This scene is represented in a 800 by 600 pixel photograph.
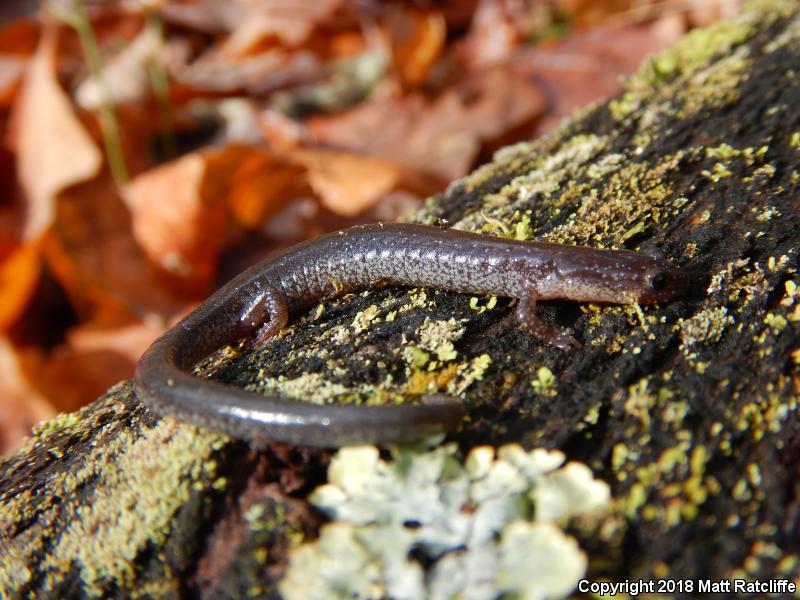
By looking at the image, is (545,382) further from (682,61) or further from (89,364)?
(89,364)

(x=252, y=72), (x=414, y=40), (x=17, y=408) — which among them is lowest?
(x=17, y=408)

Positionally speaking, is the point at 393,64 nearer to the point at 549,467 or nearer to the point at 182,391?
the point at 182,391

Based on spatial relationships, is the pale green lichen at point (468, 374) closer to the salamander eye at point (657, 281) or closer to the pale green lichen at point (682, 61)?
the salamander eye at point (657, 281)

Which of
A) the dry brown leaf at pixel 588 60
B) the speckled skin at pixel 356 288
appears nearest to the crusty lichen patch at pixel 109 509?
the speckled skin at pixel 356 288

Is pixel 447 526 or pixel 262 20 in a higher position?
pixel 262 20

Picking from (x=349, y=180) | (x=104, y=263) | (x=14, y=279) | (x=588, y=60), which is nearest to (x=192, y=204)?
(x=104, y=263)

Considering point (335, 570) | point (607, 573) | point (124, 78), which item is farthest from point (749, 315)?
point (124, 78)
